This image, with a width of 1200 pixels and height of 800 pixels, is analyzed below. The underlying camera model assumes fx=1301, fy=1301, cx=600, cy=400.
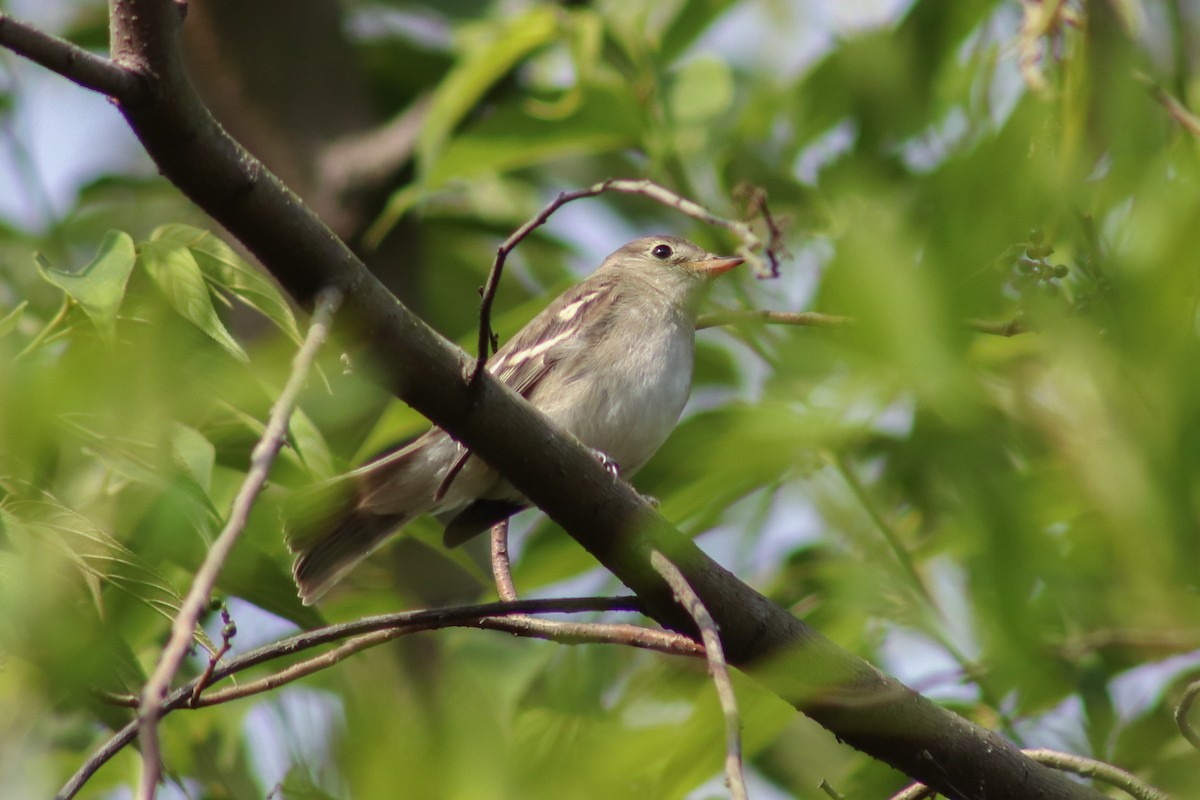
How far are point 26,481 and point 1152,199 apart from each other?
193 centimetres

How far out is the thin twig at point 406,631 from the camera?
255cm

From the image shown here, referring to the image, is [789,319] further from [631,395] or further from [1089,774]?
[631,395]

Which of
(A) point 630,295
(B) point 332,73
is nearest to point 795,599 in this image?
(A) point 630,295

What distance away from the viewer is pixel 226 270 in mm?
2613

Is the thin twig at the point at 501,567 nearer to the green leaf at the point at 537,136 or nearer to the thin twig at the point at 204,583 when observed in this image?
the thin twig at the point at 204,583

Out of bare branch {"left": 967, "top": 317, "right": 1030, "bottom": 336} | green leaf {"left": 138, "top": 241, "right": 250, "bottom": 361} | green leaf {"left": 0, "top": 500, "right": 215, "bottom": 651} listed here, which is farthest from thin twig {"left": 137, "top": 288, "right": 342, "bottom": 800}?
bare branch {"left": 967, "top": 317, "right": 1030, "bottom": 336}

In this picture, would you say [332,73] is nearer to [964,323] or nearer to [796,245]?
[796,245]

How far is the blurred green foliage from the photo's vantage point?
1.56m

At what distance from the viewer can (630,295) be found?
5406 mm

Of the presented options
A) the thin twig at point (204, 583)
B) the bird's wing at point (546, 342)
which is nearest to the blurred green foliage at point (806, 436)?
the thin twig at point (204, 583)

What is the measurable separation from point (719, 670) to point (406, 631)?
0.99m

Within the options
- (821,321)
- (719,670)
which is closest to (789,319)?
(821,321)

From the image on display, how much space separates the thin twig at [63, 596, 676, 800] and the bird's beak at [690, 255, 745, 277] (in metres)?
1.71

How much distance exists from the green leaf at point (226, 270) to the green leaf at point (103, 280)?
184 millimetres
